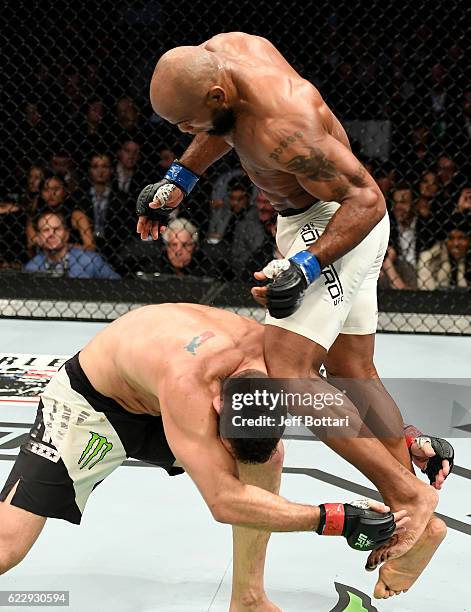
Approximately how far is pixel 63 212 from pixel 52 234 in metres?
0.17

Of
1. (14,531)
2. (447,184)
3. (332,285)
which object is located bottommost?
(14,531)

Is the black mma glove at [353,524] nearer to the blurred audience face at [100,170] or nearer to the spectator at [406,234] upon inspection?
the spectator at [406,234]

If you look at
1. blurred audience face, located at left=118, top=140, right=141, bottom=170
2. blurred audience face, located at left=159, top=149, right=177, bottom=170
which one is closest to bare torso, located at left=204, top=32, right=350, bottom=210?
blurred audience face, located at left=159, top=149, right=177, bottom=170

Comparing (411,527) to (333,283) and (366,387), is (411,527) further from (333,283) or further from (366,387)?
(333,283)

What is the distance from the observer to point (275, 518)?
1.67 meters

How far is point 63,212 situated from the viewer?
15.4 ft

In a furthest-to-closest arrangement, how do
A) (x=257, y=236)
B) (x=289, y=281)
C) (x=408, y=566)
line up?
(x=257, y=236)
(x=408, y=566)
(x=289, y=281)

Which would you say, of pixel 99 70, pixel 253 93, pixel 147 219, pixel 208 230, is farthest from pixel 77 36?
pixel 253 93

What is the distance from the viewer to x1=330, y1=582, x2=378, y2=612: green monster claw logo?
1.99m

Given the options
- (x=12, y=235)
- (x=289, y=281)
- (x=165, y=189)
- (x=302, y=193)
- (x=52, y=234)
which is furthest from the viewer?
(x=12, y=235)

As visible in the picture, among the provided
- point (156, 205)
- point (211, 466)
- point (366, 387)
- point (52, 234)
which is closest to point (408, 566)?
→ point (366, 387)

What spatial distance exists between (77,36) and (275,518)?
12.2 feet

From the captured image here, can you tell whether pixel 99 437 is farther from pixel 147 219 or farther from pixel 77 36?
pixel 77 36

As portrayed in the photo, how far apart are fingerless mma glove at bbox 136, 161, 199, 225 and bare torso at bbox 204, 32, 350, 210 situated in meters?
0.27
